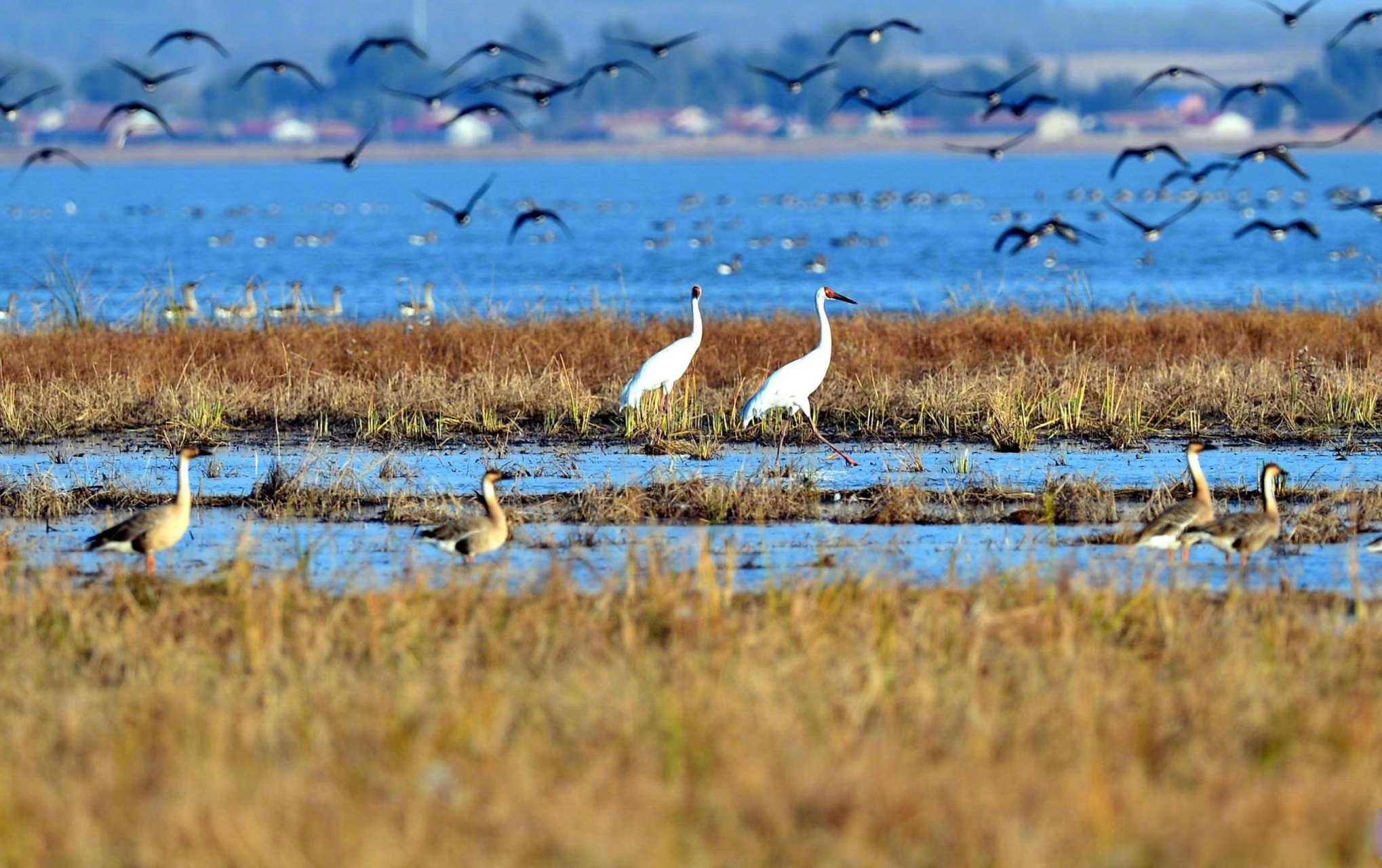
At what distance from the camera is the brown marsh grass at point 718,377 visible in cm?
1441

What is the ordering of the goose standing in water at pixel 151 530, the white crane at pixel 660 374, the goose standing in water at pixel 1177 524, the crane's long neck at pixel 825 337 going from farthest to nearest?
the white crane at pixel 660 374 < the crane's long neck at pixel 825 337 < the goose standing in water at pixel 1177 524 < the goose standing in water at pixel 151 530

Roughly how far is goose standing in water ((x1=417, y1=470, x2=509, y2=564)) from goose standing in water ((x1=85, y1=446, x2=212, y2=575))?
1.17 metres

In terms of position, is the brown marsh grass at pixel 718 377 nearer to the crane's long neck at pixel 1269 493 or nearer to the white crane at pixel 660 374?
the white crane at pixel 660 374

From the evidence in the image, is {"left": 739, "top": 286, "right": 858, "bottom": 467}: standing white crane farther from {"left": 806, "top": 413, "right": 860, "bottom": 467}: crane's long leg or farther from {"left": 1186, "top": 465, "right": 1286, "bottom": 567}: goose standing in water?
{"left": 1186, "top": 465, "right": 1286, "bottom": 567}: goose standing in water

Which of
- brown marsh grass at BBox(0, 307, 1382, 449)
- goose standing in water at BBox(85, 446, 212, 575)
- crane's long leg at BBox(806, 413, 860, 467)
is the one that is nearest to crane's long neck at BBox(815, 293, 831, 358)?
crane's long leg at BBox(806, 413, 860, 467)

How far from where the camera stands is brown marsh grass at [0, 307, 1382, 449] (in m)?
14.4

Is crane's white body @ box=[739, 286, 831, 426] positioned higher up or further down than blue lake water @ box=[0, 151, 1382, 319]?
further down

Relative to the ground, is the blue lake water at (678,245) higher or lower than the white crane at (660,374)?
higher

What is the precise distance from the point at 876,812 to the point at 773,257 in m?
40.5

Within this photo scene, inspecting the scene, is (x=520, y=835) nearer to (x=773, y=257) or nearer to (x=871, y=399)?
(x=871, y=399)

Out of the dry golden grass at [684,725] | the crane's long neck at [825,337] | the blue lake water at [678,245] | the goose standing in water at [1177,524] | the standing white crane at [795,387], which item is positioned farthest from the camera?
the blue lake water at [678,245]

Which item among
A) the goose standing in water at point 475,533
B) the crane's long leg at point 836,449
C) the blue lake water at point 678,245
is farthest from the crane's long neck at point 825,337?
the blue lake water at point 678,245

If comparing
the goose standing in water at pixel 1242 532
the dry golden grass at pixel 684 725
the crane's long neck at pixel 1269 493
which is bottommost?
the dry golden grass at pixel 684 725

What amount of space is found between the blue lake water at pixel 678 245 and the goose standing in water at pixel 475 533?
10.6 meters
